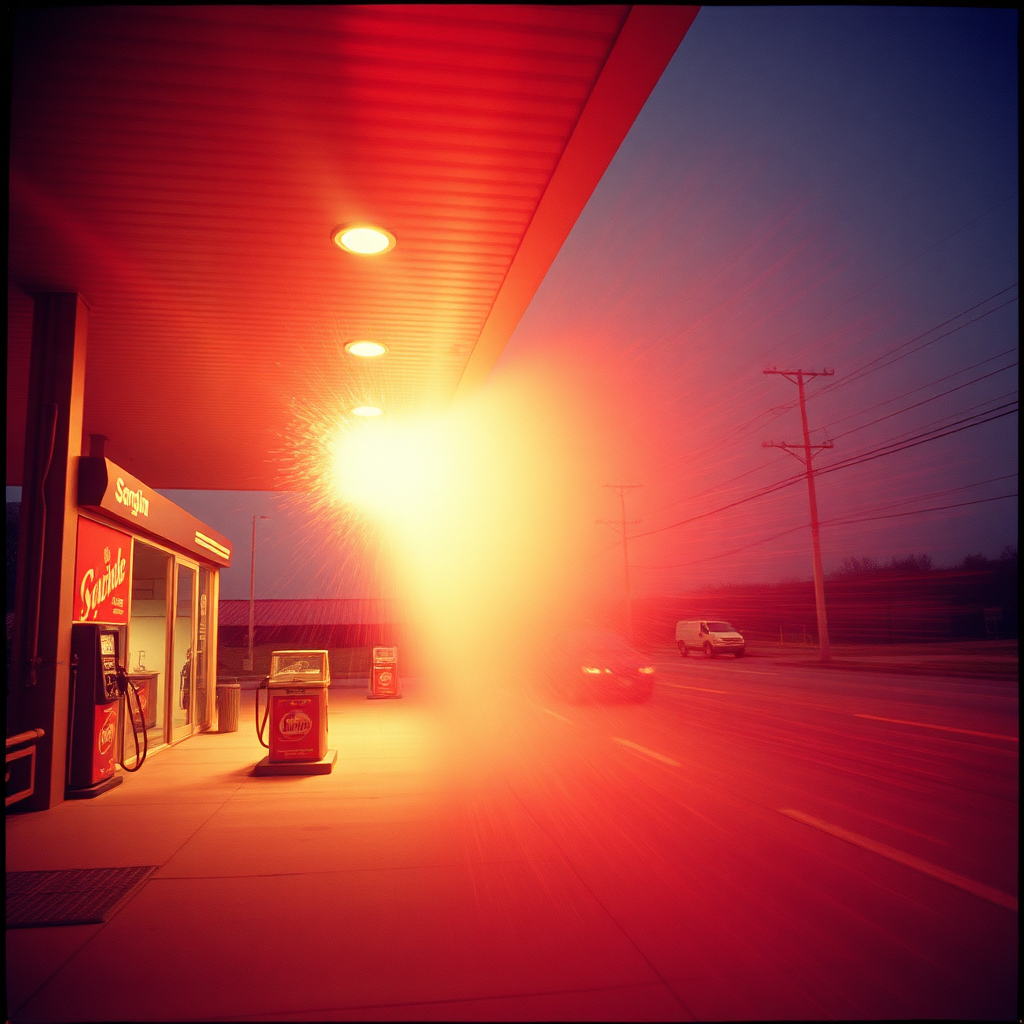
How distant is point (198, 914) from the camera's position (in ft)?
13.6

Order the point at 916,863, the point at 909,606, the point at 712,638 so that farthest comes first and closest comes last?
the point at 909,606, the point at 712,638, the point at 916,863

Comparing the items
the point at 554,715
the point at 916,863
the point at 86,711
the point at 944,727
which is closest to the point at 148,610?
the point at 86,711

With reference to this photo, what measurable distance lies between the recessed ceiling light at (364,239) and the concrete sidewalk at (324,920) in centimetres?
496

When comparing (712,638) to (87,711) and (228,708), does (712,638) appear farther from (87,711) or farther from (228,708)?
(87,711)

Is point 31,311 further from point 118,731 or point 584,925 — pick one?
point 584,925

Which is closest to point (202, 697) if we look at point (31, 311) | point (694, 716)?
point (31, 311)

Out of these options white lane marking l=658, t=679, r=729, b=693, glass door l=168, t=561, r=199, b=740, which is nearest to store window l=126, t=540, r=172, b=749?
glass door l=168, t=561, r=199, b=740

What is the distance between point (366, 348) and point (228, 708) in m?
7.60

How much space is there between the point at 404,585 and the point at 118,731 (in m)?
41.9

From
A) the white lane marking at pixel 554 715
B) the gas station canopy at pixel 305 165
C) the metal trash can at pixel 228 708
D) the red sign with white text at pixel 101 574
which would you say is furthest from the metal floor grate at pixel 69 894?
the white lane marking at pixel 554 715

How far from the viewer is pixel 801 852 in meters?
5.27

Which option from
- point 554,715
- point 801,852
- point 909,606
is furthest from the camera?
point 909,606

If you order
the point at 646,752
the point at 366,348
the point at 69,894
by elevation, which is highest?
the point at 366,348

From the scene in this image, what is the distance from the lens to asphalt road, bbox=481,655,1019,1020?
337 centimetres
